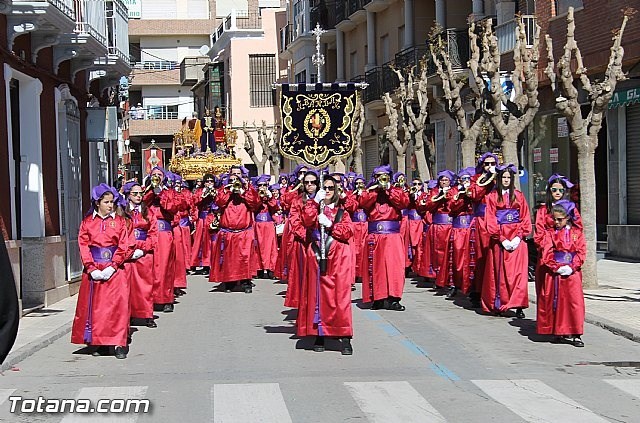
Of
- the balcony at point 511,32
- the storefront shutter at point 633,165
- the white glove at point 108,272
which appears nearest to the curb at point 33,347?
the white glove at point 108,272

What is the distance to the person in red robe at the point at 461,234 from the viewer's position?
52.7 feet

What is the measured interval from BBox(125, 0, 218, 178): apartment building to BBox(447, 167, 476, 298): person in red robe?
52312 millimetres

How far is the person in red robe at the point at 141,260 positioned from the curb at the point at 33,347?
0.90 m

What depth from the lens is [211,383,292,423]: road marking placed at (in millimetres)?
7960

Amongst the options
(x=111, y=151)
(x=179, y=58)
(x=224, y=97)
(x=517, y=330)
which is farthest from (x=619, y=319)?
(x=179, y=58)

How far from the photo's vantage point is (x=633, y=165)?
74.5 feet

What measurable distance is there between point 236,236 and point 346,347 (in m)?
7.21

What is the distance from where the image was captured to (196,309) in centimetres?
1553

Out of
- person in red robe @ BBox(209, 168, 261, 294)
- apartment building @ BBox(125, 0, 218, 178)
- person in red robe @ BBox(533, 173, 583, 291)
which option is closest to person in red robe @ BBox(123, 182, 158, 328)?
person in red robe @ BBox(209, 168, 261, 294)

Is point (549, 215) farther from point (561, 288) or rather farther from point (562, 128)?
point (562, 128)

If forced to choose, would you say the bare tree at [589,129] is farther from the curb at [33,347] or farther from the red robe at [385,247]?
the curb at [33,347]

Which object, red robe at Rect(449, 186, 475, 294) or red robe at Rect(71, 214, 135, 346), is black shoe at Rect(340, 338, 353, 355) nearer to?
red robe at Rect(71, 214, 135, 346)

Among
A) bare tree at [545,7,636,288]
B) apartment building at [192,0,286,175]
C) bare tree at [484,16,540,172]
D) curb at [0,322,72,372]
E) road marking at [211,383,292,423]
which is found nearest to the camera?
road marking at [211,383,292,423]

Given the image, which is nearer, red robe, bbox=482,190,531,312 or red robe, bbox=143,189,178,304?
red robe, bbox=482,190,531,312
